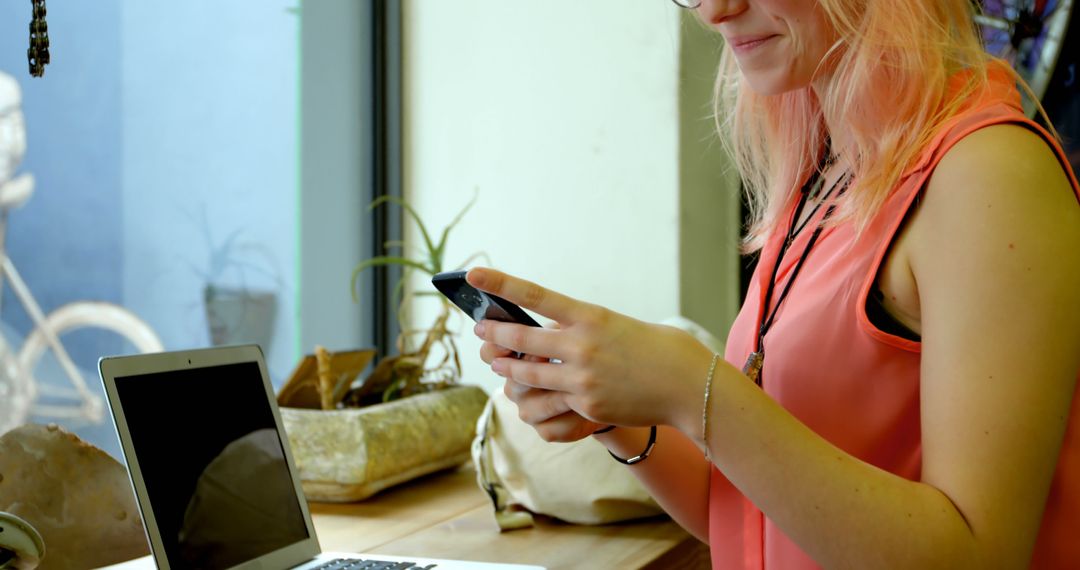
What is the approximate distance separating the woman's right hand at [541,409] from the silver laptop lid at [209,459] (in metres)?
0.31

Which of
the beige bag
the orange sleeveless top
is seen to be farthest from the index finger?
the beige bag

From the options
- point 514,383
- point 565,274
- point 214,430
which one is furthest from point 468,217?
point 514,383

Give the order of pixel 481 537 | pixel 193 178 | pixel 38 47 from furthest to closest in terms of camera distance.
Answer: pixel 193 178 < pixel 481 537 < pixel 38 47

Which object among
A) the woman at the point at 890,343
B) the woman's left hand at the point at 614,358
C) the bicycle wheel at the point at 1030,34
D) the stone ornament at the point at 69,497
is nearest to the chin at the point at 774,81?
the woman at the point at 890,343

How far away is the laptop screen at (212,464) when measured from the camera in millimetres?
855

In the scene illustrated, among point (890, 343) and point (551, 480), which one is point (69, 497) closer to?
point (551, 480)

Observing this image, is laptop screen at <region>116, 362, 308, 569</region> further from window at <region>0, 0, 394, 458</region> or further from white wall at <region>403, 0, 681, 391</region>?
white wall at <region>403, 0, 681, 391</region>

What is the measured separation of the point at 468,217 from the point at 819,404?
114 centimetres

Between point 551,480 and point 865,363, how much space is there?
23.3 inches

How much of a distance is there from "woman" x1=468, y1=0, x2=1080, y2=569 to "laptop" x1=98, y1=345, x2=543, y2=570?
315 mm

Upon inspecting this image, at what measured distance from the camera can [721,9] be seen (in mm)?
778

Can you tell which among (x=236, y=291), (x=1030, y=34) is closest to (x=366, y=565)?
(x=236, y=291)

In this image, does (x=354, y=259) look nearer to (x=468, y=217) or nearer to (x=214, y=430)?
(x=468, y=217)

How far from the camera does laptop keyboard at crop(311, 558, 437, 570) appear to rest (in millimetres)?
950
